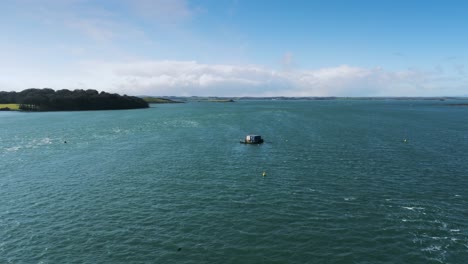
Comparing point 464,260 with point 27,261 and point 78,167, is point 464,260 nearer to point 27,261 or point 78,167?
point 27,261

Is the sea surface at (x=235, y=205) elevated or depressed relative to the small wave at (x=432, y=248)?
elevated

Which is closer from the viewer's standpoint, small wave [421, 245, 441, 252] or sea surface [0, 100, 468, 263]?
small wave [421, 245, 441, 252]

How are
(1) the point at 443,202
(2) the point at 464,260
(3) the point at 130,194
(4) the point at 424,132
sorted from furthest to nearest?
(4) the point at 424,132 → (3) the point at 130,194 → (1) the point at 443,202 → (2) the point at 464,260

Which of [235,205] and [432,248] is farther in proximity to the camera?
[235,205]

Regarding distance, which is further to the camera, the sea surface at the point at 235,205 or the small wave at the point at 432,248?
the sea surface at the point at 235,205

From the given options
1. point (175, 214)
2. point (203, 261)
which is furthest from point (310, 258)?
point (175, 214)

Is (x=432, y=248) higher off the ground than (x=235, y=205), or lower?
lower

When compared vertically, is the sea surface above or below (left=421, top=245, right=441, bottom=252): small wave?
above

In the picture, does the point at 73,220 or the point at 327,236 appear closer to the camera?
the point at 327,236
